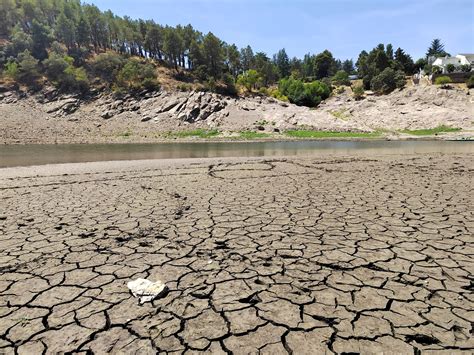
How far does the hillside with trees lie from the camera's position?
53938mm

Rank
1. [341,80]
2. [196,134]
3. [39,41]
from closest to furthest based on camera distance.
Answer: [196,134]
[39,41]
[341,80]

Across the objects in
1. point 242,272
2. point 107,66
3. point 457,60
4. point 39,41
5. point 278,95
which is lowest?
point 242,272

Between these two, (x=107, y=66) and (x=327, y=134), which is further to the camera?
(x=107, y=66)

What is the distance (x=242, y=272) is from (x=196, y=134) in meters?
37.7

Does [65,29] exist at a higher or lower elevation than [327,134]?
higher

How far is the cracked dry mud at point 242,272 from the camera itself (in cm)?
307

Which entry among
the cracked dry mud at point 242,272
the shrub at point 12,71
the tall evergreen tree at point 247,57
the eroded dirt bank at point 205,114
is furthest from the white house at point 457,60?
the cracked dry mud at point 242,272

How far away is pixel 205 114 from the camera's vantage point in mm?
46656

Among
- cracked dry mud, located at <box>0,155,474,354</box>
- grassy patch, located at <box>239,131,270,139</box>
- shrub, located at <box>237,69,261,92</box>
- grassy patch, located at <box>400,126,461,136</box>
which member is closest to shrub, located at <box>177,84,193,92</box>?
shrub, located at <box>237,69,261,92</box>

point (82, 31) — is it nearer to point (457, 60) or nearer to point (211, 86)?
point (211, 86)

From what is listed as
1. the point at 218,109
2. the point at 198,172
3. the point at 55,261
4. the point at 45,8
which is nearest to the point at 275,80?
the point at 218,109

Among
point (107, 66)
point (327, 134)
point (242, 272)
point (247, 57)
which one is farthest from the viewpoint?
point (247, 57)

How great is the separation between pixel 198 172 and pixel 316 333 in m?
10.9

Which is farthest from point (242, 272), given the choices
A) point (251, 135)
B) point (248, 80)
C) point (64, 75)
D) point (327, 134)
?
point (64, 75)
